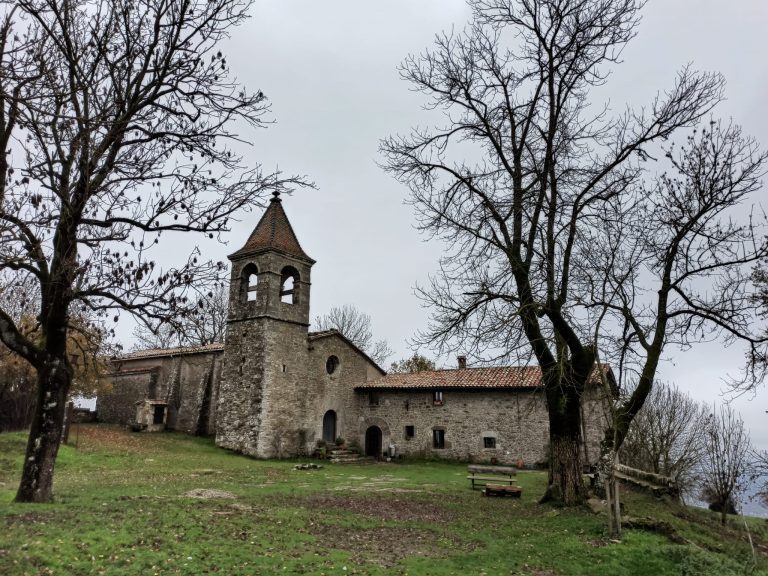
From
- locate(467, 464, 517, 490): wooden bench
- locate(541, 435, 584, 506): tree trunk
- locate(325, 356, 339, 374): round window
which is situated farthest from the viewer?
locate(325, 356, 339, 374): round window

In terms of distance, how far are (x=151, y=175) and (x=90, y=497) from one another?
22.9 ft

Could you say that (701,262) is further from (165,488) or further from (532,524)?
(165,488)

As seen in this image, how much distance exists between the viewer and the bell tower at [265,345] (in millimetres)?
25062

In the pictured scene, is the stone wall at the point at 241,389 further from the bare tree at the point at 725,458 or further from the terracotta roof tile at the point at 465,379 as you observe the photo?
the bare tree at the point at 725,458

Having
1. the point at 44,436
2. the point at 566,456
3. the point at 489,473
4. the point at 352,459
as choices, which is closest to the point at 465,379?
the point at 352,459

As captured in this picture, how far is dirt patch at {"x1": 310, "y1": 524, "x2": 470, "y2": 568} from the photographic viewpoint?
8391 mm

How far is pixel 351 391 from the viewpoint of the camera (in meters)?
30.0

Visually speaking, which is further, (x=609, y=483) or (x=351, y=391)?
(x=351, y=391)

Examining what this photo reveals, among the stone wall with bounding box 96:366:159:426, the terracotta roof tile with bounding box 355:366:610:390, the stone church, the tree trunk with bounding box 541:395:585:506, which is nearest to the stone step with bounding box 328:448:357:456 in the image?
the stone church

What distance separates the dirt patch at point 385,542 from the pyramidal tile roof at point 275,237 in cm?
1864

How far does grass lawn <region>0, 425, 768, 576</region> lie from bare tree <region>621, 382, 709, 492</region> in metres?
5.15

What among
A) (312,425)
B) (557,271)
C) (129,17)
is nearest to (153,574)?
(129,17)

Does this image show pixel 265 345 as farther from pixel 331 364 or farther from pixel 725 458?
pixel 725 458

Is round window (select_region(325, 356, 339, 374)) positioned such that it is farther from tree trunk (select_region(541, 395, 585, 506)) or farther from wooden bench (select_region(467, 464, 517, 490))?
tree trunk (select_region(541, 395, 585, 506))
